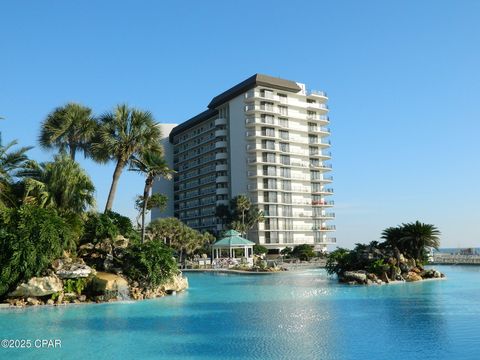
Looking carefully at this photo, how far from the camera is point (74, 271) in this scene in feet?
71.0

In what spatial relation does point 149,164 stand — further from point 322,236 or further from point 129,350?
point 322,236

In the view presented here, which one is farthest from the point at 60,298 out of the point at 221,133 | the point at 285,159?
the point at 221,133

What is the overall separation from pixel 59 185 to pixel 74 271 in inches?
224

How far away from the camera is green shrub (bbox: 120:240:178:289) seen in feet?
76.9

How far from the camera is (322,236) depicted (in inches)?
3327

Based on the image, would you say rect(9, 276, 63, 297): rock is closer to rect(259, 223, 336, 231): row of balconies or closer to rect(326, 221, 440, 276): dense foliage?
rect(326, 221, 440, 276): dense foliage

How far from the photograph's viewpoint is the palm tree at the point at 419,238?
1291 inches

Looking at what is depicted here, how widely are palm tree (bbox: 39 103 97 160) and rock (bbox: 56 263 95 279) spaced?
12.0m

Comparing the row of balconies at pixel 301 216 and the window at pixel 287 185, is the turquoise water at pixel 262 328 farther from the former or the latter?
the window at pixel 287 185

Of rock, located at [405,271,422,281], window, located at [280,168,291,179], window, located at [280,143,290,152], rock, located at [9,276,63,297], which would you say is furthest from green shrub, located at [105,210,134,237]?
window, located at [280,143,290,152]

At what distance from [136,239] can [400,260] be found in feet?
59.6

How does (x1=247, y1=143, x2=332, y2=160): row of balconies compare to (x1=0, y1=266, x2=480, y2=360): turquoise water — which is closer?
(x1=0, y1=266, x2=480, y2=360): turquoise water

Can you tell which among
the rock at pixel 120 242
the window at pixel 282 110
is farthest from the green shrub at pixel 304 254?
the rock at pixel 120 242

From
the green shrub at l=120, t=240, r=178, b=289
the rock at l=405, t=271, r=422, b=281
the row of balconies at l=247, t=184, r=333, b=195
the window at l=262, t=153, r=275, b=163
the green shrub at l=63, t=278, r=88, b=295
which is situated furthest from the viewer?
the window at l=262, t=153, r=275, b=163
